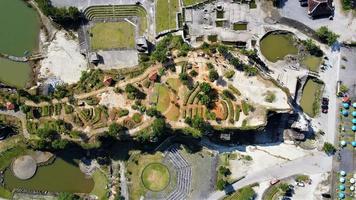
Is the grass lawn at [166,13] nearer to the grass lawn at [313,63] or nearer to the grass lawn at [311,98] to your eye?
the grass lawn at [313,63]

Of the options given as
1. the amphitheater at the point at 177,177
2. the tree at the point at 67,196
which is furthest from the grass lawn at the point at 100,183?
the amphitheater at the point at 177,177

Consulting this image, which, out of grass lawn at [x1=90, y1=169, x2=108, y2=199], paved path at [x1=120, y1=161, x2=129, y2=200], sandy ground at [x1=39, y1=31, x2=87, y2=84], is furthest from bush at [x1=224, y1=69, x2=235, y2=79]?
grass lawn at [x1=90, y1=169, x2=108, y2=199]

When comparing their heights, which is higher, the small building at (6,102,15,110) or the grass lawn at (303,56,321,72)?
the grass lawn at (303,56,321,72)

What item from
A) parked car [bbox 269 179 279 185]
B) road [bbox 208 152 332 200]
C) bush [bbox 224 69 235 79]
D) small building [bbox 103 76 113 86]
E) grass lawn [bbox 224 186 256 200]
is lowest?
grass lawn [bbox 224 186 256 200]

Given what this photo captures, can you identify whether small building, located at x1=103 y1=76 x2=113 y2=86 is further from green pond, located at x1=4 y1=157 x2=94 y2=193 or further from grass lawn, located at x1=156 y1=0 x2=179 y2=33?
green pond, located at x1=4 y1=157 x2=94 y2=193

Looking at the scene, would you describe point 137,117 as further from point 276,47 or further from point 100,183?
point 276,47

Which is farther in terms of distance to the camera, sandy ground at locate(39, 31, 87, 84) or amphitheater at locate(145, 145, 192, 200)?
sandy ground at locate(39, 31, 87, 84)
